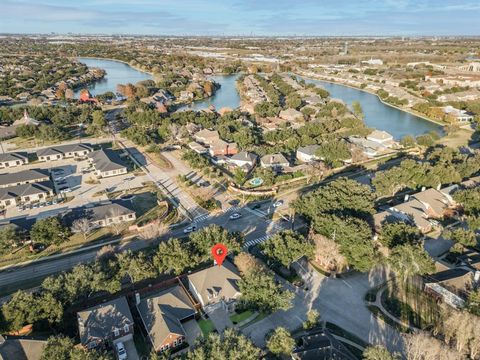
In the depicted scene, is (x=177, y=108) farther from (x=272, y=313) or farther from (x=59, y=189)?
(x=272, y=313)

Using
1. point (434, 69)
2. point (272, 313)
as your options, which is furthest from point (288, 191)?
point (434, 69)

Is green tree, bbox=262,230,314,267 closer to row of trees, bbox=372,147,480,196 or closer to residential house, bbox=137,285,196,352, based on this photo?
residential house, bbox=137,285,196,352

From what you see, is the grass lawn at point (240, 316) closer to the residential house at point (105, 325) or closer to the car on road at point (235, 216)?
the residential house at point (105, 325)

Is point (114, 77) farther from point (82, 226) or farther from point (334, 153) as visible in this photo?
point (82, 226)

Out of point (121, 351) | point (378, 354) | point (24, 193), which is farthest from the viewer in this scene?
point (24, 193)

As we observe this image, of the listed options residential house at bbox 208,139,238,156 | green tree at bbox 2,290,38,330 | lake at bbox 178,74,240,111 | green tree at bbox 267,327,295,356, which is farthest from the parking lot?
lake at bbox 178,74,240,111

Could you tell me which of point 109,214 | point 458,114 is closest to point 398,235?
point 109,214
